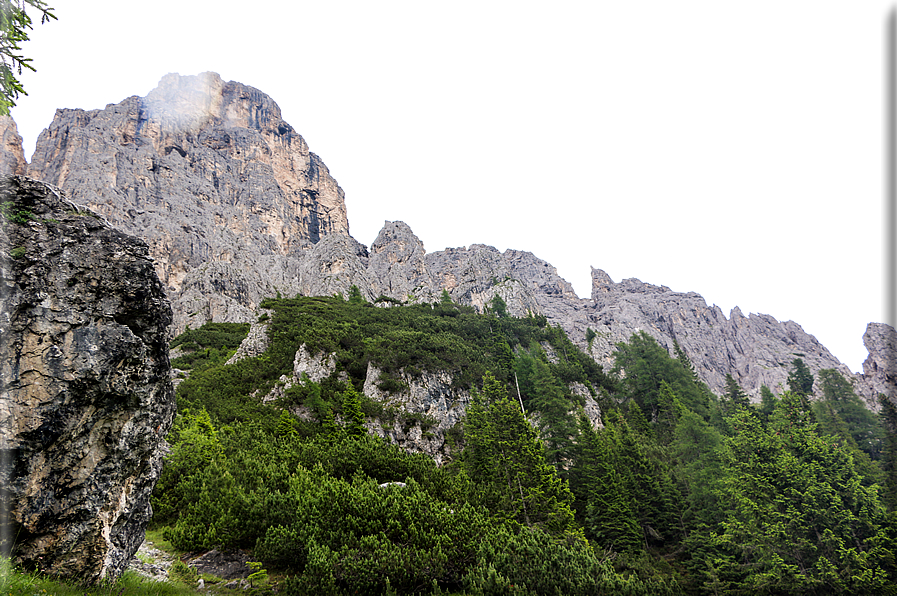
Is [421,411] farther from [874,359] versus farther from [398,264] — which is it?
[874,359]

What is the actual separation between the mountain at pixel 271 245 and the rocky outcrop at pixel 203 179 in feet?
1.36

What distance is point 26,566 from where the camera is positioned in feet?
24.3

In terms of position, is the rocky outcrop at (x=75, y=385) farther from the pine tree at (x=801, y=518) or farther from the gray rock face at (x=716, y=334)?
the gray rock face at (x=716, y=334)

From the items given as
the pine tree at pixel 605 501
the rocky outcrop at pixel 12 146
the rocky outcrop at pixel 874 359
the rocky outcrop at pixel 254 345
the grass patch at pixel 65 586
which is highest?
the rocky outcrop at pixel 12 146

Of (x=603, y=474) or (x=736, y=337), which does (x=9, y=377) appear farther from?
(x=736, y=337)

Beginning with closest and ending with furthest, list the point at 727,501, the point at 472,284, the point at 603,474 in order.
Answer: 1. the point at 727,501
2. the point at 603,474
3. the point at 472,284

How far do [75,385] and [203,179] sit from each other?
14010cm

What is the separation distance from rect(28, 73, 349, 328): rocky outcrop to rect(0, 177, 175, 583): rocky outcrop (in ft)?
219

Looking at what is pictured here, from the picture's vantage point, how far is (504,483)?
25.4 metres

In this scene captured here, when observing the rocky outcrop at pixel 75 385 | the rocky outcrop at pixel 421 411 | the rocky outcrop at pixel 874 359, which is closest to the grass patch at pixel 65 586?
the rocky outcrop at pixel 75 385

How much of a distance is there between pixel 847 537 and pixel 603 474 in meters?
13.3

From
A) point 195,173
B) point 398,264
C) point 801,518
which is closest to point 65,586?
point 801,518

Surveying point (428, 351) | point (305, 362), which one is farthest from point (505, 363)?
point (305, 362)

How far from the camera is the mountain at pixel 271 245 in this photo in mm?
89688
